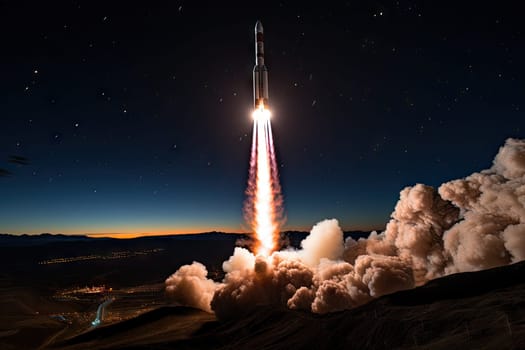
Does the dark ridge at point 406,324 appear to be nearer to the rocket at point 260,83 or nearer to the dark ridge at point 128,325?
the dark ridge at point 128,325

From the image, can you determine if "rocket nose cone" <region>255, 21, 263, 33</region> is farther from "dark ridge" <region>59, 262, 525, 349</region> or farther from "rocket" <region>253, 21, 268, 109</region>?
"dark ridge" <region>59, 262, 525, 349</region>

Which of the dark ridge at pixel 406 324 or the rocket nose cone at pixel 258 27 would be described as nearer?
the dark ridge at pixel 406 324

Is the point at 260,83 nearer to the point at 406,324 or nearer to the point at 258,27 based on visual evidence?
the point at 258,27

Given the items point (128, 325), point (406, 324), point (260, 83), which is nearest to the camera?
point (260, 83)

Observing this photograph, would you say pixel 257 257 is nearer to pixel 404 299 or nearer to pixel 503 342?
pixel 404 299

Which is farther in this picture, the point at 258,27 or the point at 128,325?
the point at 128,325

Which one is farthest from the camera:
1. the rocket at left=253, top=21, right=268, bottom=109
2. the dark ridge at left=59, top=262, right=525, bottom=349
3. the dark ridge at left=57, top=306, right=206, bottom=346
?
the dark ridge at left=57, top=306, right=206, bottom=346

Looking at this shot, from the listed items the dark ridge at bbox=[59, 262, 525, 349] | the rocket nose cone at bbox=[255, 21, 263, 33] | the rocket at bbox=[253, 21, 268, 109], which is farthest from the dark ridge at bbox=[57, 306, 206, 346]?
the rocket nose cone at bbox=[255, 21, 263, 33]

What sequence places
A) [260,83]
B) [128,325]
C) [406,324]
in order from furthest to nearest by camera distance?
[128,325] → [406,324] → [260,83]

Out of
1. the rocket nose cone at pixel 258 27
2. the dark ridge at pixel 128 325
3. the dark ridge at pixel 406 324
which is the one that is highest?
the rocket nose cone at pixel 258 27

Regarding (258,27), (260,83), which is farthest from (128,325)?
(258,27)

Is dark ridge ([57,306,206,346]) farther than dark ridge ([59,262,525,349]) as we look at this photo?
Yes

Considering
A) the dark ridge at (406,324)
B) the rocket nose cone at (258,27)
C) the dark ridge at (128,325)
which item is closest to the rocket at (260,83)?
the rocket nose cone at (258,27)

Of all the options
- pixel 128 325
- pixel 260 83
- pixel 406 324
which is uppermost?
pixel 260 83
